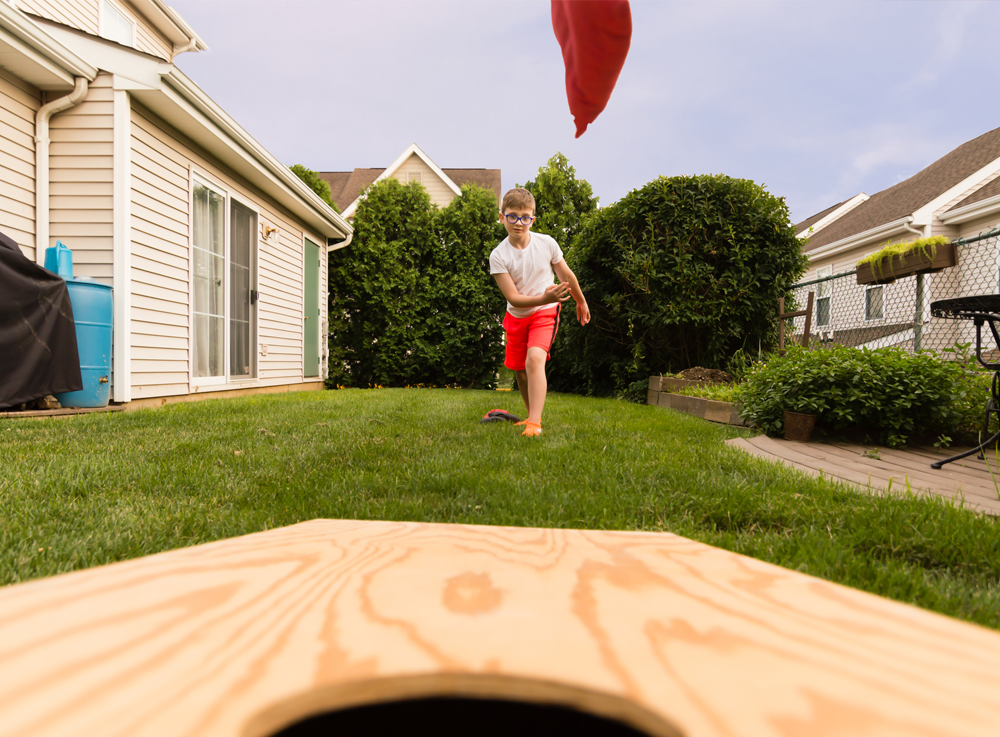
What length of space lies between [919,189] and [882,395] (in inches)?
524

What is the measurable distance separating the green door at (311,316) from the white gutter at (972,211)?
12449 mm

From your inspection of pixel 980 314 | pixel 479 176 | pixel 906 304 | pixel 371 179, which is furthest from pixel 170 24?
pixel 906 304

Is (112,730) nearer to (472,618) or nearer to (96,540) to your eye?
(472,618)

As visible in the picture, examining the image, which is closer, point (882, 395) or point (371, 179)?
point (882, 395)

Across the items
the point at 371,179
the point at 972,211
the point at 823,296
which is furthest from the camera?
the point at 371,179

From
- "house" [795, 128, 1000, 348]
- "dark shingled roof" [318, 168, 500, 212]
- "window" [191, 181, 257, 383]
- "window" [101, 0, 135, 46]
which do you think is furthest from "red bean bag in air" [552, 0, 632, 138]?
"dark shingled roof" [318, 168, 500, 212]

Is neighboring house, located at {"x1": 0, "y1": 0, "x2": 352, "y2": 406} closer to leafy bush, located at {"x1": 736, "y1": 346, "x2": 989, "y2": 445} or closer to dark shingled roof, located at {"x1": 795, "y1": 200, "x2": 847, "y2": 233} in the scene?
leafy bush, located at {"x1": 736, "y1": 346, "x2": 989, "y2": 445}

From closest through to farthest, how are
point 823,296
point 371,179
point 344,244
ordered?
point 344,244, point 823,296, point 371,179

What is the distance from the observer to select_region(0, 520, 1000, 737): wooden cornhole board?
1.11 ft

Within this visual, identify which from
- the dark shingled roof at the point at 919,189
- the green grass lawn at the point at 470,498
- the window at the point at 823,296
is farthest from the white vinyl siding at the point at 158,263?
the dark shingled roof at the point at 919,189

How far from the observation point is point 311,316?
30.1ft

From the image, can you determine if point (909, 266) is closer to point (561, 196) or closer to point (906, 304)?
point (906, 304)

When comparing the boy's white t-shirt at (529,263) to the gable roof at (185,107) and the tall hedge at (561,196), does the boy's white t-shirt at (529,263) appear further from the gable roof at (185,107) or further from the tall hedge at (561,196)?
the tall hedge at (561,196)

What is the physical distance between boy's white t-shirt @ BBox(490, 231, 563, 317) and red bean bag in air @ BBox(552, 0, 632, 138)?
311 centimetres
